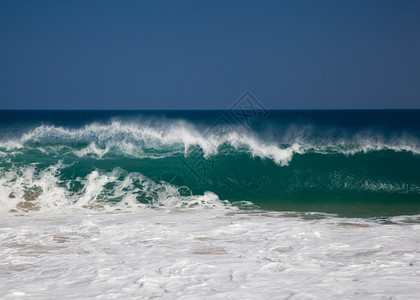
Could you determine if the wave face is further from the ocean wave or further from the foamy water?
the foamy water

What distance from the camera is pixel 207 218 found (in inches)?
343

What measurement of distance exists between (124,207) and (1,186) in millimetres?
3689

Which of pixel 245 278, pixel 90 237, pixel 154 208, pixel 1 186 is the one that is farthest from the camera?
A: pixel 1 186

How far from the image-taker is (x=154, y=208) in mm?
10117

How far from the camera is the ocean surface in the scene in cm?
496

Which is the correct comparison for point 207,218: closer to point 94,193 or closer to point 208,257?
point 208,257

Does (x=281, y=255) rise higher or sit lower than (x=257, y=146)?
lower

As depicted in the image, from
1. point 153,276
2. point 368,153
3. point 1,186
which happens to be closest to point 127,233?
point 153,276

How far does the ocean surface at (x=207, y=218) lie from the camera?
4.96 meters

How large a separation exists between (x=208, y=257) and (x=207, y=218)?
9.17ft

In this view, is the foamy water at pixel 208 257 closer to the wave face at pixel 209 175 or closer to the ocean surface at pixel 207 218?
the ocean surface at pixel 207 218

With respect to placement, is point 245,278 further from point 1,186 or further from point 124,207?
point 1,186

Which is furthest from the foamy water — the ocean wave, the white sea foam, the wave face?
the white sea foam

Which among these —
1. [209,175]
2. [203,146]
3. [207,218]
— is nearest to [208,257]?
[207,218]
